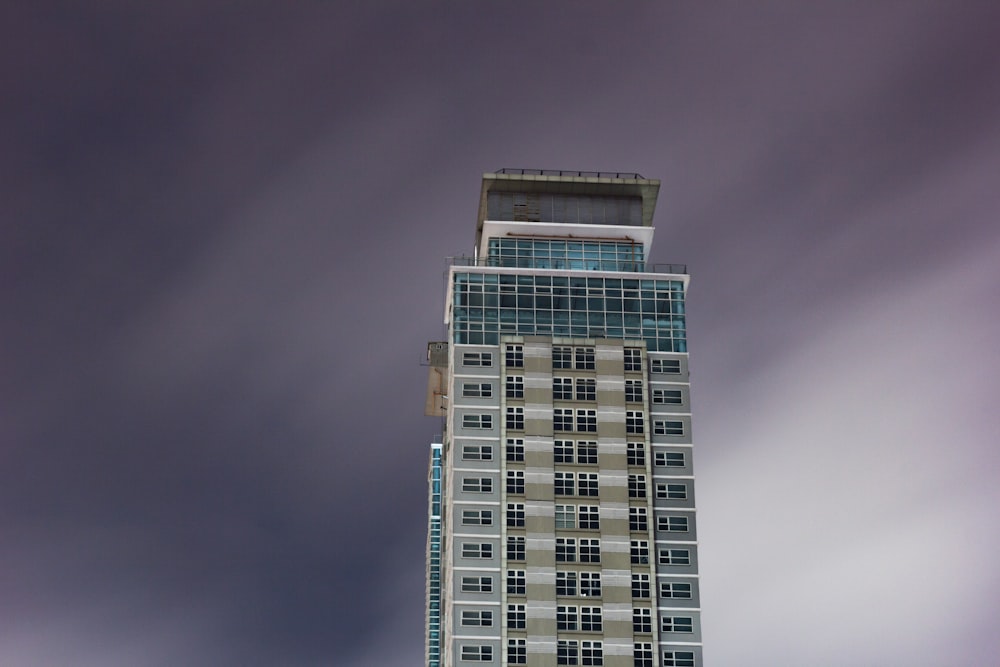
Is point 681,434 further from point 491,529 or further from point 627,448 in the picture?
point 491,529

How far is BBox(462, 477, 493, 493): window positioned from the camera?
165625mm

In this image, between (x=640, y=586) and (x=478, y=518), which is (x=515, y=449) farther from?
(x=640, y=586)

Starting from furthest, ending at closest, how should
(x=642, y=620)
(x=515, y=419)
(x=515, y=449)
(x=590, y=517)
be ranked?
(x=515, y=419) → (x=515, y=449) → (x=590, y=517) → (x=642, y=620)

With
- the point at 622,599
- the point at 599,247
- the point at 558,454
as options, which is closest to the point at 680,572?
the point at 622,599

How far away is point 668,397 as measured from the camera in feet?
564

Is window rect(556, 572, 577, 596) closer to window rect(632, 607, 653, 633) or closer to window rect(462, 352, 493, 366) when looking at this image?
window rect(632, 607, 653, 633)

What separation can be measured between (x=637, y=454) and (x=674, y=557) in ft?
40.3

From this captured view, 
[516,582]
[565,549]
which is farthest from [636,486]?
[516,582]

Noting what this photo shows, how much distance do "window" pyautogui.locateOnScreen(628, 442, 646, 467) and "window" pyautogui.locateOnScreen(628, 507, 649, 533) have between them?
17.2 ft

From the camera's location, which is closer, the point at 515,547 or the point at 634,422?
the point at 515,547

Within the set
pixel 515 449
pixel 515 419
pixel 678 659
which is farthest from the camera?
pixel 515 419

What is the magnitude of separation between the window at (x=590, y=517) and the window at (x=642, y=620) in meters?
10.1

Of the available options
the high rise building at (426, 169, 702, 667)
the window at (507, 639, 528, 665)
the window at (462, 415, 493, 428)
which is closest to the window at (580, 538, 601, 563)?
the high rise building at (426, 169, 702, 667)

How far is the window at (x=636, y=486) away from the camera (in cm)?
16662
